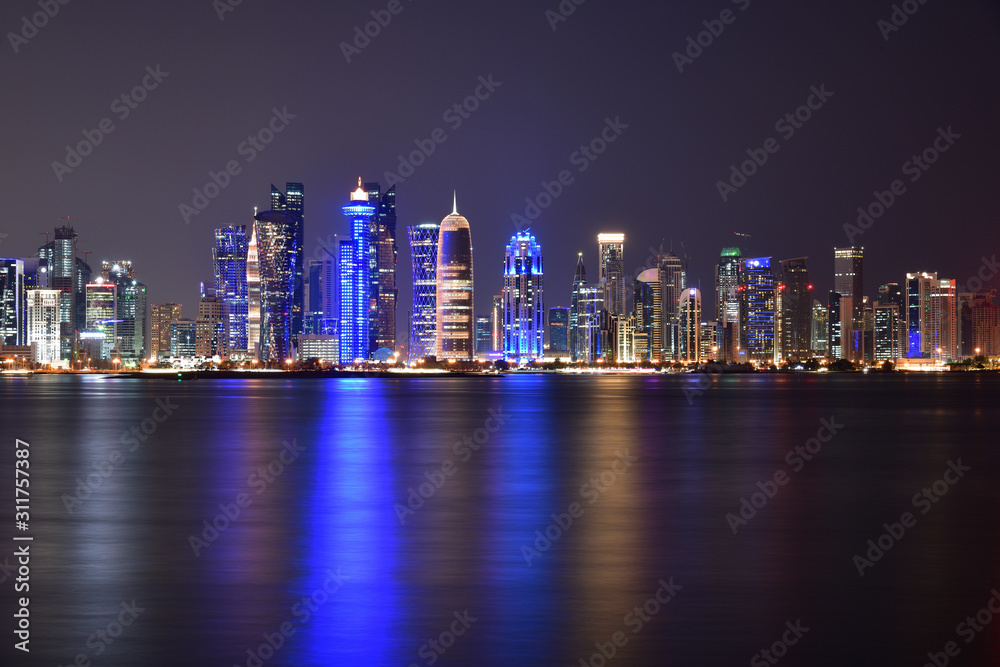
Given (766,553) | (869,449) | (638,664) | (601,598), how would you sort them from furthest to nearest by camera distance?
(869,449) → (766,553) → (601,598) → (638,664)

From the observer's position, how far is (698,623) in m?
16.2

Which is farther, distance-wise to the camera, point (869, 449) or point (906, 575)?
point (869, 449)

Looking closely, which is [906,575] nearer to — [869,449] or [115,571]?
[115,571]

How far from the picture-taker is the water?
49.6ft

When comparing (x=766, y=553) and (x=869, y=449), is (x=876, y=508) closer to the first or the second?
(x=766, y=553)

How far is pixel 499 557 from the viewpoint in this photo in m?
22.3

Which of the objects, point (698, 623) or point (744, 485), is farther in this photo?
point (744, 485)

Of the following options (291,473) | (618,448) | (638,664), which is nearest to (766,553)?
(638,664)

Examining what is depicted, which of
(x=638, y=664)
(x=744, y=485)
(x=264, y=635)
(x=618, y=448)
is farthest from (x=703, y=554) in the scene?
(x=618, y=448)

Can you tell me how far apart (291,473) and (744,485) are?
17175mm

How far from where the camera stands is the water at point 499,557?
49.6 ft

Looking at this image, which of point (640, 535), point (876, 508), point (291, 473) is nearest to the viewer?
point (640, 535)

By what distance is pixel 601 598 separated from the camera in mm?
17875

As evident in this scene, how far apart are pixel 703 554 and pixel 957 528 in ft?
25.5
